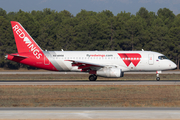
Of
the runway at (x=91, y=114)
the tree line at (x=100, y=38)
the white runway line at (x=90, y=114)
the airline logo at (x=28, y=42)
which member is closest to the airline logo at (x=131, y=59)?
the airline logo at (x=28, y=42)

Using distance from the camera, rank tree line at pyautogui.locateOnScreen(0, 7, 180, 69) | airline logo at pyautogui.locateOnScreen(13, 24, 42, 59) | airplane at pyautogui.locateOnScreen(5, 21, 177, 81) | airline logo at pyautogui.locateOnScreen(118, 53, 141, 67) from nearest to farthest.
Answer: airplane at pyautogui.locateOnScreen(5, 21, 177, 81) → airline logo at pyautogui.locateOnScreen(118, 53, 141, 67) → airline logo at pyautogui.locateOnScreen(13, 24, 42, 59) → tree line at pyautogui.locateOnScreen(0, 7, 180, 69)

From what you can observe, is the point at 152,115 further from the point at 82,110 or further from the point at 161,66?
the point at 161,66

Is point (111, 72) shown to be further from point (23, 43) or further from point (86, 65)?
point (23, 43)

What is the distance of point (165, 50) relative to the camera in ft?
274

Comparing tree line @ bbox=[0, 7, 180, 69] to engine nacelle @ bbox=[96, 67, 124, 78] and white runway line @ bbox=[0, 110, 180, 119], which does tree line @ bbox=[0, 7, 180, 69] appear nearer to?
engine nacelle @ bbox=[96, 67, 124, 78]

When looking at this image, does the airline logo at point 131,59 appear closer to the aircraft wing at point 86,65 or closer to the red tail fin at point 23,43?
the aircraft wing at point 86,65

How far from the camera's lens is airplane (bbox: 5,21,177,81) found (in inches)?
1505

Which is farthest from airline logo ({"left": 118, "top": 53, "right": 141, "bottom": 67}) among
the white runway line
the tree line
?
the tree line

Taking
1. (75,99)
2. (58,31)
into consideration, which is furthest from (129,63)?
(58,31)

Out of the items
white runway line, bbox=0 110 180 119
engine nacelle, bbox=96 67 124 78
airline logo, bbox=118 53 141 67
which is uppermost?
airline logo, bbox=118 53 141 67

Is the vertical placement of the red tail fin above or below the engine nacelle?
above

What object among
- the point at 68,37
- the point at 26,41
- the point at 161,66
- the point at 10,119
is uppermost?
the point at 68,37

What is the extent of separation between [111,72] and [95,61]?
3.41 meters

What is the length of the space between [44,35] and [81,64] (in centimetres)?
5132
